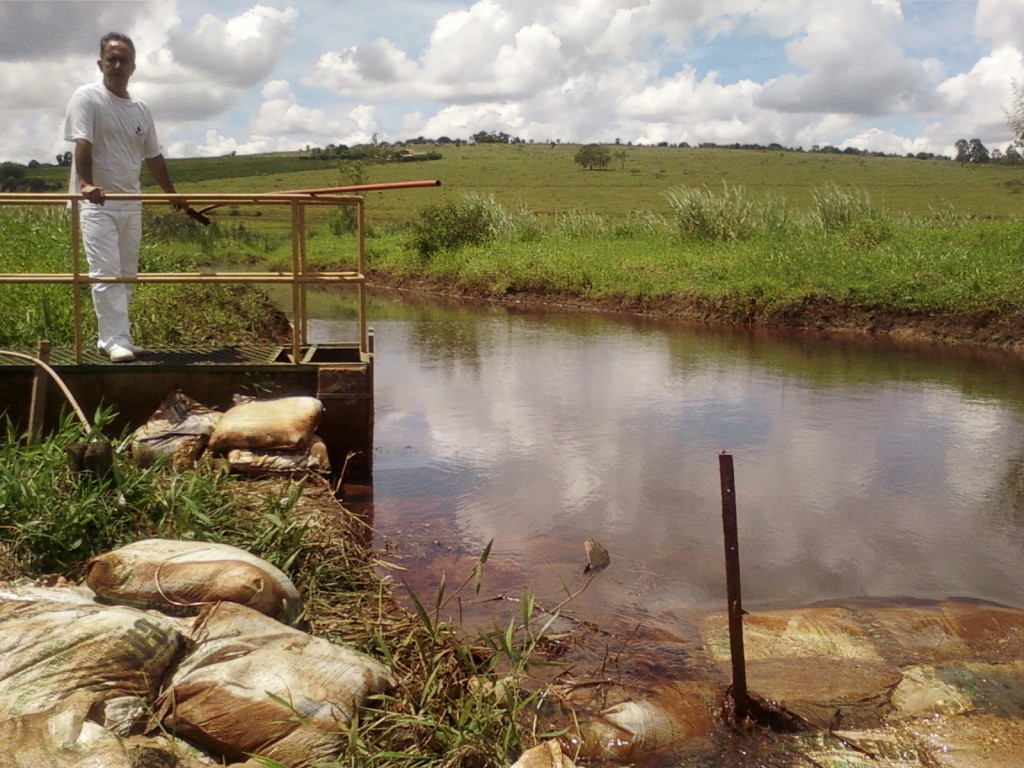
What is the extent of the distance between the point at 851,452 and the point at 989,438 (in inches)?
58.4

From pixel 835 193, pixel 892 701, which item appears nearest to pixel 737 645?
pixel 892 701

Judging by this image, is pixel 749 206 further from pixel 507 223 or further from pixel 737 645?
pixel 737 645

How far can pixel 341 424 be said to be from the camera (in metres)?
6.84

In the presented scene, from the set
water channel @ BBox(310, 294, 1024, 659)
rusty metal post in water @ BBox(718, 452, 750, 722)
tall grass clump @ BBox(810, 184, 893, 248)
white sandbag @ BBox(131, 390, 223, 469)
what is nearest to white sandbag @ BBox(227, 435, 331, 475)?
white sandbag @ BBox(131, 390, 223, 469)

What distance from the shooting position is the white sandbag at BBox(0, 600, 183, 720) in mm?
→ 3012

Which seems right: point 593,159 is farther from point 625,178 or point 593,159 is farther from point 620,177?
point 625,178

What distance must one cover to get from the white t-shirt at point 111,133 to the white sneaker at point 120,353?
100cm

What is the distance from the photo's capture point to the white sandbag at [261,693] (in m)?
3.11

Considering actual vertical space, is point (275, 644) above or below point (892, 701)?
above

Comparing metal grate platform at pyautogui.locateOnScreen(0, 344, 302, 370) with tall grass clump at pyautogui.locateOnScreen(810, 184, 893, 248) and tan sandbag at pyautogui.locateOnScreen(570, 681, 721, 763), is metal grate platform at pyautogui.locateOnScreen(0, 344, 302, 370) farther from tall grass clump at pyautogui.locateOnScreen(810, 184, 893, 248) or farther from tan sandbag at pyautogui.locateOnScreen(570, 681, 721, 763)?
tall grass clump at pyautogui.locateOnScreen(810, 184, 893, 248)

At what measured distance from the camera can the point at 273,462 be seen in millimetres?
5812

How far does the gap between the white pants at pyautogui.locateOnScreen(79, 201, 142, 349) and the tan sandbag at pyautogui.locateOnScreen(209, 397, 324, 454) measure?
3.89ft

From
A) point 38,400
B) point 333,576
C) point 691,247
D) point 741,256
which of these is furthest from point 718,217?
point 333,576

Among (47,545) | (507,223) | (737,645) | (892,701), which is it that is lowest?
(892,701)
